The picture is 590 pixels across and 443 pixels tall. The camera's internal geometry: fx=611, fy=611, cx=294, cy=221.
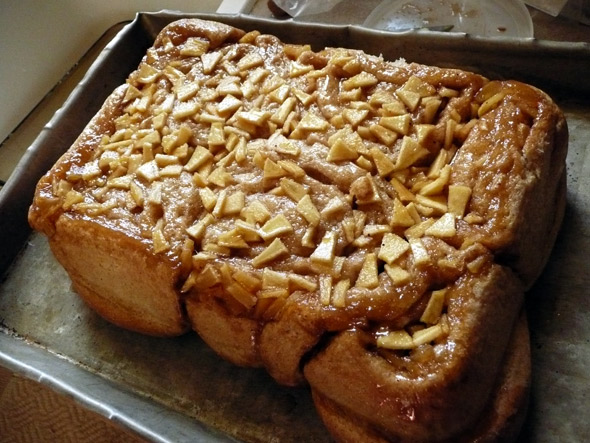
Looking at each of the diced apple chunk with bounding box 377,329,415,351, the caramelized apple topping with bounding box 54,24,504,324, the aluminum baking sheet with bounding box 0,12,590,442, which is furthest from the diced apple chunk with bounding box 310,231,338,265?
the aluminum baking sheet with bounding box 0,12,590,442

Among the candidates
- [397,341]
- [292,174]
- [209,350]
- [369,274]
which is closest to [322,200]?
[292,174]

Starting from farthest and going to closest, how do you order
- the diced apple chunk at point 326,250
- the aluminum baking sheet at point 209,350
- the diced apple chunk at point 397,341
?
the aluminum baking sheet at point 209,350
the diced apple chunk at point 326,250
the diced apple chunk at point 397,341

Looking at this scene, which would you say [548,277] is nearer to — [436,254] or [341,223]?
[436,254]

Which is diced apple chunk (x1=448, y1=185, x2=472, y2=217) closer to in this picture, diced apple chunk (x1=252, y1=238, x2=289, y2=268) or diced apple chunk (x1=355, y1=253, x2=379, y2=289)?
diced apple chunk (x1=355, y1=253, x2=379, y2=289)

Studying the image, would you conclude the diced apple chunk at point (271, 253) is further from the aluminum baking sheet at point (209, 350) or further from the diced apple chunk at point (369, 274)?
the aluminum baking sheet at point (209, 350)

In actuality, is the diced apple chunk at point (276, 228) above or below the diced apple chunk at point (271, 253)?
above

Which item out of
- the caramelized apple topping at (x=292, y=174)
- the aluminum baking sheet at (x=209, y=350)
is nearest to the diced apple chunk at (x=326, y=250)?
the caramelized apple topping at (x=292, y=174)
